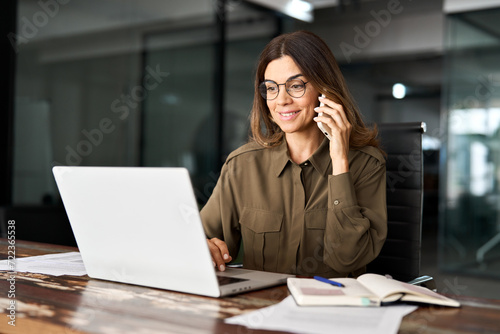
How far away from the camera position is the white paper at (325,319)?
0.92m

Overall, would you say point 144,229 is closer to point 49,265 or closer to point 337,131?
point 49,265

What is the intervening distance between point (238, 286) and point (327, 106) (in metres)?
0.78

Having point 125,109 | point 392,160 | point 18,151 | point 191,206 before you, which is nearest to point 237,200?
point 392,160

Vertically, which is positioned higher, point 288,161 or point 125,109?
point 125,109

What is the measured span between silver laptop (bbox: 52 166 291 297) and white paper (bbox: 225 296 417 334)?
0.16 metres

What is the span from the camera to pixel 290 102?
1.84 meters

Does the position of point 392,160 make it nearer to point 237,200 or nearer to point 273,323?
point 237,200

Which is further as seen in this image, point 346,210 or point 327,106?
point 327,106

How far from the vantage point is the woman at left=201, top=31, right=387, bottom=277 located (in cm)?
181

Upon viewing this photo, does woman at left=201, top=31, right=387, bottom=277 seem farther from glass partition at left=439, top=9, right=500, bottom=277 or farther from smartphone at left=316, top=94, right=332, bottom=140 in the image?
glass partition at left=439, top=9, right=500, bottom=277

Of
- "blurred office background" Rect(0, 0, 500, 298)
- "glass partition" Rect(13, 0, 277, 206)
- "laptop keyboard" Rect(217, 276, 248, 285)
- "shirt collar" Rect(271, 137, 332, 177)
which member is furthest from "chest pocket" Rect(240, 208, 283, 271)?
"glass partition" Rect(13, 0, 277, 206)

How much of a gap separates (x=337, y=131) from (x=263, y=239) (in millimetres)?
452

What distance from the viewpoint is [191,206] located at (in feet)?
3.43

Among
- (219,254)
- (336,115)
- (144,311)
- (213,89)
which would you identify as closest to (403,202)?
(336,115)
